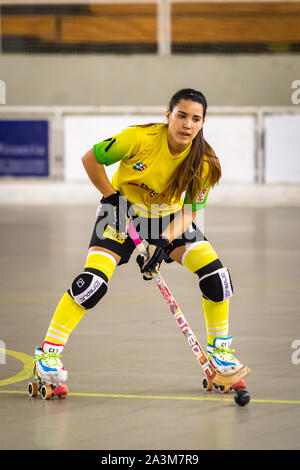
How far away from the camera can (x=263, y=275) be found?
10.4m

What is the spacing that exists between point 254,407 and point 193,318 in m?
2.73

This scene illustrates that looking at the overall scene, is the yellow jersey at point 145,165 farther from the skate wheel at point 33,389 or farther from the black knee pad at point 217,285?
the skate wheel at point 33,389

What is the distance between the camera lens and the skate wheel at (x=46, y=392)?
5.31 m

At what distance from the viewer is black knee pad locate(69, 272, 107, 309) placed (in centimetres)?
530

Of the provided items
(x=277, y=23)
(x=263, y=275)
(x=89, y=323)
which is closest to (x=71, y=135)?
(x=277, y=23)

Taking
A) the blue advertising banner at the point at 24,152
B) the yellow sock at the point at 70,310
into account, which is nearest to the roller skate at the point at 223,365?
the yellow sock at the point at 70,310

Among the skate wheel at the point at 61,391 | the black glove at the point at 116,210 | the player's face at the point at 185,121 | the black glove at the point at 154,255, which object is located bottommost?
the skate wheel at the point at 61,391

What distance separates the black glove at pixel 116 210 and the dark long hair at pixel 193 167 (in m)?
0.27

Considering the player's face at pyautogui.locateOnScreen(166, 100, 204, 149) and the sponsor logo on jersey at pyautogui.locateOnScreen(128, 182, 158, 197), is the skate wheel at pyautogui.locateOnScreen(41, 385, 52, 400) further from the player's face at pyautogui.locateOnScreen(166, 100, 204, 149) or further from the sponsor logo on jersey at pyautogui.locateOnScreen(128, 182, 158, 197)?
the player's face at pyautogui.locateOnScreen(166, 100, 204, 149)

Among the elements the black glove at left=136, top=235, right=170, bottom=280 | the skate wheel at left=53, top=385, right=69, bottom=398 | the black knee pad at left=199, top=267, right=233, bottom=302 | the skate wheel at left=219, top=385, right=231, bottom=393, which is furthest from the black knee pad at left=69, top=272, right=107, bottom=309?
the skate wheel at left=219, top=385, right=231, bottom=393

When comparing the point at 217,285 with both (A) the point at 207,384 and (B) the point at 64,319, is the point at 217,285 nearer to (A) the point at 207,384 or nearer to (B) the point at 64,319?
(A) the point at 207,384

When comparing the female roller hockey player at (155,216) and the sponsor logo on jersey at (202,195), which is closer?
the female roller hockey player at (155,216)

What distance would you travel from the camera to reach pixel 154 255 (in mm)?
5375

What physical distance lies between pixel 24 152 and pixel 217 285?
52.7ft
